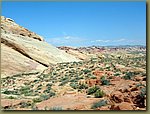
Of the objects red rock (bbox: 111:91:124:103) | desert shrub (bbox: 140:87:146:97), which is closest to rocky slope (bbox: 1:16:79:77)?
red rock (bbox: 111:91:124:103)

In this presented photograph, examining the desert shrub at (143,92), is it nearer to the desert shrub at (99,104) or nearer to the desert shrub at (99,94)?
the desert shrub at (99,104)

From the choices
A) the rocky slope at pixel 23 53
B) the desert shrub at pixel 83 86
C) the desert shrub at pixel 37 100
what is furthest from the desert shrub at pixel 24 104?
the rocky slope at pixel 23 53

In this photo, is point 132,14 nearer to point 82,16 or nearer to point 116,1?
point 116,1

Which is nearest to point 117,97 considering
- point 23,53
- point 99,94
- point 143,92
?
point 143,92

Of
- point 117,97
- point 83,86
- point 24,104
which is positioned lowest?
point 24,104

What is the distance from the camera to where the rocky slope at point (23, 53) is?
12234mm

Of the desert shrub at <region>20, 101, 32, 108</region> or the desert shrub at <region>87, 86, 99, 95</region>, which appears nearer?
the desert shrub at <region>20, 101, 32, 108</region>

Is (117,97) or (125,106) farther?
(117,97)

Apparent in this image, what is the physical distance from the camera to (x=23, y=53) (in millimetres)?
14609

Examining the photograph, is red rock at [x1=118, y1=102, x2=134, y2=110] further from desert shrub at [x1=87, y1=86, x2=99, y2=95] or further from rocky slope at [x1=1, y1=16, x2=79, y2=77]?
rocky slope at [x1=1, y1=16, x2=79, y2=77]

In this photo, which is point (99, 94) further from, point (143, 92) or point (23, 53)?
point (23, 53)

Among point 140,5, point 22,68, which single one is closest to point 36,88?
point 140,5

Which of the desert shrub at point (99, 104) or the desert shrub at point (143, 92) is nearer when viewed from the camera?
the desert shrub at point (143, 92)

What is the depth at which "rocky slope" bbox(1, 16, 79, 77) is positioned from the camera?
1223cm
